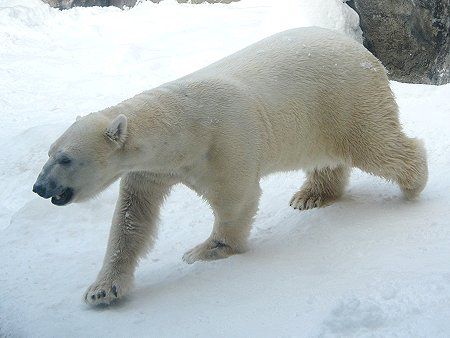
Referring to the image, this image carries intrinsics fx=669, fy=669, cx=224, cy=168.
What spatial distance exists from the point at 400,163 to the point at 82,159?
1.92 metres

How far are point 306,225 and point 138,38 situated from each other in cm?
561

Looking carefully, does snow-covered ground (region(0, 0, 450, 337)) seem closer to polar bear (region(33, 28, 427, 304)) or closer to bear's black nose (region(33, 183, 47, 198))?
polar bear (region(33, 28, 427, 304))

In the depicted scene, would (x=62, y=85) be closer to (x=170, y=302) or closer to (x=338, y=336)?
(x=170, y=302)

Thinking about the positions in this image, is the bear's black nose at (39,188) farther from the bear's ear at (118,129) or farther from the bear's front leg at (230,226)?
the bear's front leg at (230,226)

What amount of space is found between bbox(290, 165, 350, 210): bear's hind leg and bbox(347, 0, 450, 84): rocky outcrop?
9.53 feet

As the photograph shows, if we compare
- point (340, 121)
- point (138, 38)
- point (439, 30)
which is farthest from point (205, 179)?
point (138, 38)

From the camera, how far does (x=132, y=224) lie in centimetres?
348

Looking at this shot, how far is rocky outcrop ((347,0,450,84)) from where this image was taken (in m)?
6.75

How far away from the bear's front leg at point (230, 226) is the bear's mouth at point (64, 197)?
2.58 feet

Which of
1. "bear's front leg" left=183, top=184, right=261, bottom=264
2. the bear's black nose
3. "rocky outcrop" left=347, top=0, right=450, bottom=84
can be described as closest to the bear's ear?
the bear's black nose

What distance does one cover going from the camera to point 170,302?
3059mm

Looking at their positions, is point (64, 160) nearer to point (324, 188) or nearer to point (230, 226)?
point (230, 226)

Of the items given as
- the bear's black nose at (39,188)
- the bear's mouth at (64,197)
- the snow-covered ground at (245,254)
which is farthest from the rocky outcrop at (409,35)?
the bear's black nose at (39,188)

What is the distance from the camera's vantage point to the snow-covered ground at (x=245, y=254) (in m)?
2.58
